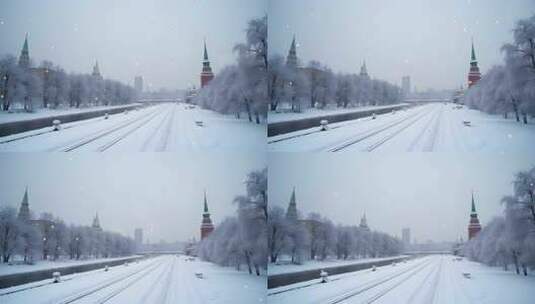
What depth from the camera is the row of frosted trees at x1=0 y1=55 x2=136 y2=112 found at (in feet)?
19.6

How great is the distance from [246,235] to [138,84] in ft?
5.53

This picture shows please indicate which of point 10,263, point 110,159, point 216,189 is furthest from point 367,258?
point 10,263

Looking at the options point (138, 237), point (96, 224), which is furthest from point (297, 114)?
point (96, 224)

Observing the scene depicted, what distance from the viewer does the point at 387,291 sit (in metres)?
6.11

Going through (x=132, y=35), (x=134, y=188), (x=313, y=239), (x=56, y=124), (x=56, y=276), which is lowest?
(x=56, y=276)

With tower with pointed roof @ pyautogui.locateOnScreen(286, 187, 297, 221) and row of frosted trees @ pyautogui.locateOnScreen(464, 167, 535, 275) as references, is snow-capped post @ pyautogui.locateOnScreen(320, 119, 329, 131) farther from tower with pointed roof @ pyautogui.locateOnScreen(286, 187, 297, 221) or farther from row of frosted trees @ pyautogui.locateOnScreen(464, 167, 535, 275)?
row of frosted trees @ pyautogui.locateOnScreen(464, 167, 535, 275)

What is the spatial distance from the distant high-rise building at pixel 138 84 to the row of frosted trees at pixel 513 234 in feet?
10.7

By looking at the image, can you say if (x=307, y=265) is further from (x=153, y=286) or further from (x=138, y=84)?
(x=138, y=84)

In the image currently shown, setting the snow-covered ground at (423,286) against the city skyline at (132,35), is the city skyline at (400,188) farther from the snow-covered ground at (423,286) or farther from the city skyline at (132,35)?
the city skyline at (132,35)

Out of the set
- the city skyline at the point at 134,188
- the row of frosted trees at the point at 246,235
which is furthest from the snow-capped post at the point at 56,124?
the row of frosted trees at the point at 246,235

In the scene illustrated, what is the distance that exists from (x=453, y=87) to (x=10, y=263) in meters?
4.17

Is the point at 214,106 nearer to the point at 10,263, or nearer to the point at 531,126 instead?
the point at 10,263

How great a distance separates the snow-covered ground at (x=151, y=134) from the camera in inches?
238

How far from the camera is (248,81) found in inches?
253
